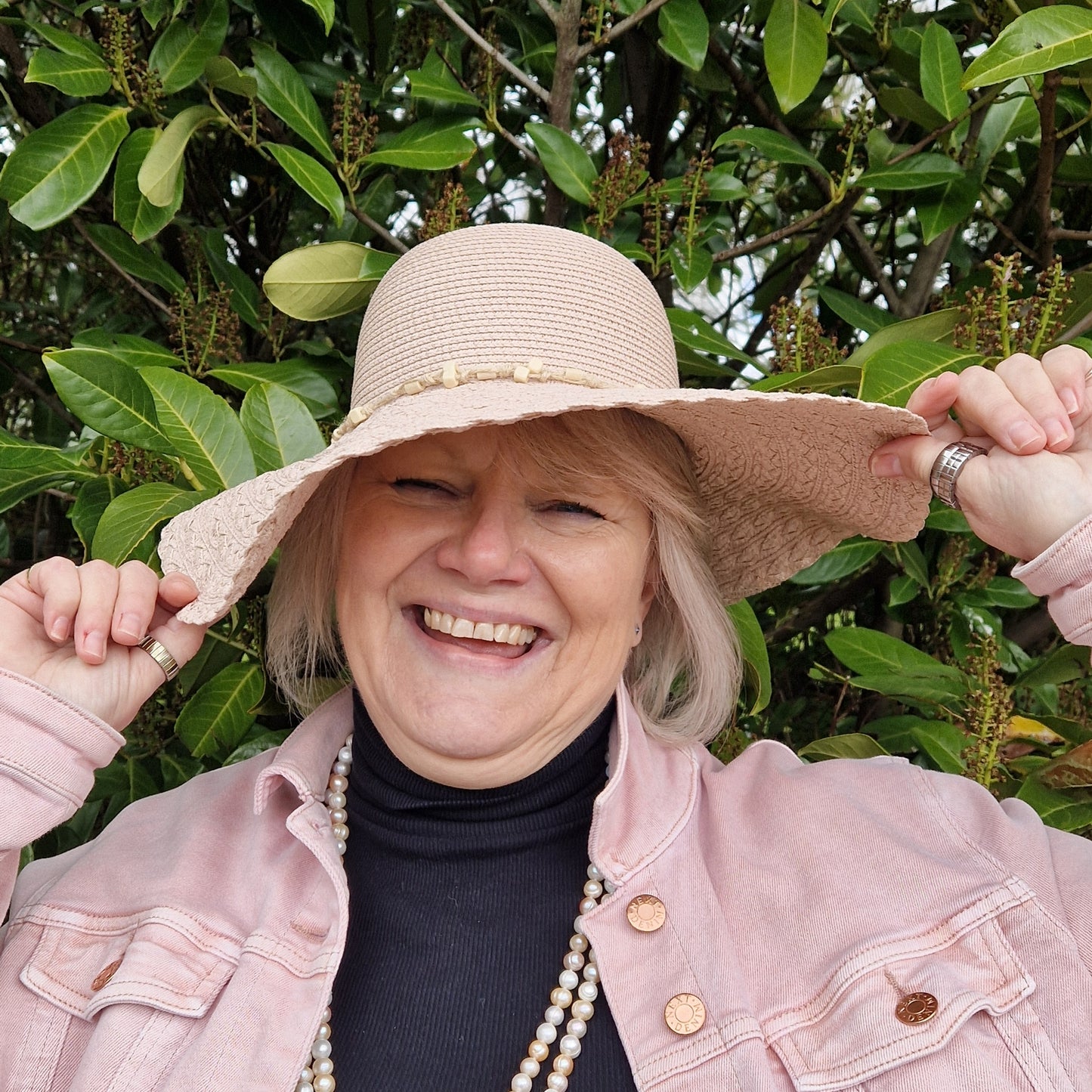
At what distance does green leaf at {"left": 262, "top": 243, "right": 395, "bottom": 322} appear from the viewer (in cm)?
179

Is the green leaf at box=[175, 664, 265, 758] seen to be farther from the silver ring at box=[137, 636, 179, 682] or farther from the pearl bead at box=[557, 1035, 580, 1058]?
the pearl bead at box=[557, 1035, 580, 1058]

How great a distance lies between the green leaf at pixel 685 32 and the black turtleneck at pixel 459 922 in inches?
41.0

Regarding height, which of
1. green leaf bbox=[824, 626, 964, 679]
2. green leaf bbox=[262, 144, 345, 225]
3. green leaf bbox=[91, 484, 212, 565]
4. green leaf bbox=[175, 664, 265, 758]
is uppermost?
green leaf bbox=[262, 144, 345, 225]

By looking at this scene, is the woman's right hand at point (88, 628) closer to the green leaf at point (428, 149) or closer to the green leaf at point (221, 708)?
the green leaf at point (221, 708)

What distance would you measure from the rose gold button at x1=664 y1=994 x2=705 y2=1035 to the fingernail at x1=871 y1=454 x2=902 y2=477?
0.68 m

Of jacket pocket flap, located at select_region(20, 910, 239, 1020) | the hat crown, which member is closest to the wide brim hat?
the hat crown

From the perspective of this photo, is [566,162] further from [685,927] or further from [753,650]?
[685,927]

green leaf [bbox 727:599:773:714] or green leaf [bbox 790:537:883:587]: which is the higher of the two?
green leaf [bbox 790:537:883:587]

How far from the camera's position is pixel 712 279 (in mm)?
2740

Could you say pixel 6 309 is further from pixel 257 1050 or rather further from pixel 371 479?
pixel 257 1050

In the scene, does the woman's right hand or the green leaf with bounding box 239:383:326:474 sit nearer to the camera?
the woman's right hand

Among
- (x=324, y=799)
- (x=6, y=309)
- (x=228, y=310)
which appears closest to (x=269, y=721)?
(x=324, y=799)

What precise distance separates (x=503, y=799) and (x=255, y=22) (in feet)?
5.47

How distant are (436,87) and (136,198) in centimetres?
51
